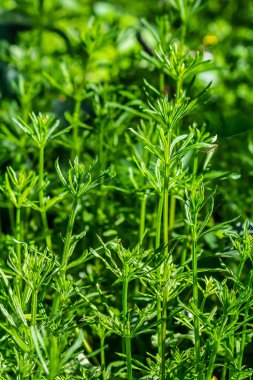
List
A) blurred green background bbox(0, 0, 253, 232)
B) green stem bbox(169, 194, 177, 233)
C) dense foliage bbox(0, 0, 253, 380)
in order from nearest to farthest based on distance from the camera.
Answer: dense foliage bbox(0, 0, 253, 380), green stem bbox(169, 194, 177, 233), blurred green background bbox(0, 0, 253, 232)

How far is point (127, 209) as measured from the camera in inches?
50.3

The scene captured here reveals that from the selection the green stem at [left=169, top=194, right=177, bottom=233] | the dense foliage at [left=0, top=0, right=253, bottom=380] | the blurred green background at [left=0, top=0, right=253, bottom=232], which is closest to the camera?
the dense foliage at [left=0, top=0, right=253, bottom=380]

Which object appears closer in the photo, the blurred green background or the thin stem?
the thin stem

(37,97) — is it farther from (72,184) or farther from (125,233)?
(72,184)

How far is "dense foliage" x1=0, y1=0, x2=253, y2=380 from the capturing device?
85 centimetres

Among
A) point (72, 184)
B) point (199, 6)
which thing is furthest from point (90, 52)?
point (72, 184)

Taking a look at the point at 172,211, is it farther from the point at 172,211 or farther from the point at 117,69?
the point at 117,69

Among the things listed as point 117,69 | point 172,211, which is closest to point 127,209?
point 172,211

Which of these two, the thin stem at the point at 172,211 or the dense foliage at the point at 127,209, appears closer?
the dense foliage at the point at 127,209

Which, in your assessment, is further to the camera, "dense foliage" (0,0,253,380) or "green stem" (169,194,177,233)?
"green stem" (169,194,177,233)

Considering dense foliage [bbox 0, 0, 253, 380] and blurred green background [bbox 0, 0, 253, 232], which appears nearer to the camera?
dense foliage [bbox 0, 0, 253, 380]

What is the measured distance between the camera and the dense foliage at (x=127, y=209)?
85 cm

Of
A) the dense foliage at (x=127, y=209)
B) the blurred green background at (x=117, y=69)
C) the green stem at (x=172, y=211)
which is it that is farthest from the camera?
the blurred green background at (x=117, y=69)

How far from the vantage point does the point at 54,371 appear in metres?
0.71
